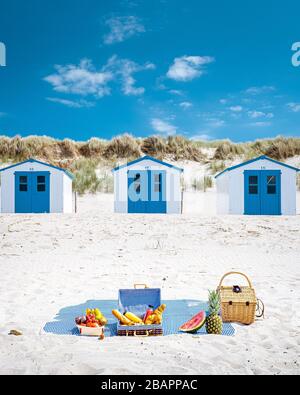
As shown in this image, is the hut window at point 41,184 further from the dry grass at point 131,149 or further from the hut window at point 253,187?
the dry grass at point 131,149

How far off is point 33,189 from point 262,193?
11.1 meters

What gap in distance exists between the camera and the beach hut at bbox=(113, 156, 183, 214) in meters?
20.3

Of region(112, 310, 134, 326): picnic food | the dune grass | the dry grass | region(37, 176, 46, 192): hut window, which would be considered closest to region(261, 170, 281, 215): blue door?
region(37, 176, 46, 192): hut window

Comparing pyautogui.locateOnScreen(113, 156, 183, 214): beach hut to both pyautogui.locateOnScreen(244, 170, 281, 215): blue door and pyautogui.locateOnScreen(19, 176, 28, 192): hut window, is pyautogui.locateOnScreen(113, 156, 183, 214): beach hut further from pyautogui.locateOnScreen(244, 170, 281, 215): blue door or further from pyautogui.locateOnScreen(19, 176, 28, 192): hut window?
pyautogui.locateOnScreen(19, 176, 28, 192): hut window

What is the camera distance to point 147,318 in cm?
559

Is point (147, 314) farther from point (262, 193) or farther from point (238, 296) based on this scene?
point (262, 193)

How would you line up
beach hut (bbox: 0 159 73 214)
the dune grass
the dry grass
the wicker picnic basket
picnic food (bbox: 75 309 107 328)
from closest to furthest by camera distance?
picnic food (bbox: 75 309 107 328) → the wicker picnic basket → beach hut (bbox: 0 159 73 214) → the dune grass → the dry grass

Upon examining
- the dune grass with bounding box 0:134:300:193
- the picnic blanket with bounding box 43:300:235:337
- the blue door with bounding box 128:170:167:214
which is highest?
the dune grass with bounding box 0:134:300:193

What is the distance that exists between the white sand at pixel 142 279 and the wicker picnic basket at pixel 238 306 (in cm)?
20

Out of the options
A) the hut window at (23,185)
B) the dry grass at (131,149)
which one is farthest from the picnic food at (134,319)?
the dry grass at (131,149)

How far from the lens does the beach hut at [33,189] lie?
20.5 metres
